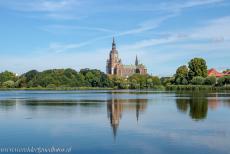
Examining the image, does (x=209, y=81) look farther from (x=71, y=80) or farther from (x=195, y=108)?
(x=195, y=108)

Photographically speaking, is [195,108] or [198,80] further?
[198,80]

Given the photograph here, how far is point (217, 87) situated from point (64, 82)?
59.2 metres

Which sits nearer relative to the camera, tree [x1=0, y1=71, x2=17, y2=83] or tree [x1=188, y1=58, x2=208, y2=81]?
tree [x1=188, y1=58, x2=208, y2=81]

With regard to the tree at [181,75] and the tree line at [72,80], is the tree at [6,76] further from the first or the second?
the tree at [181,75]

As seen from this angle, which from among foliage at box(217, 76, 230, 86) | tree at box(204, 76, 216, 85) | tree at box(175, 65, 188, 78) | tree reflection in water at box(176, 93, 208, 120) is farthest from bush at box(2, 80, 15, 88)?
tree reflection in water at box(176, 93, 208, 120)

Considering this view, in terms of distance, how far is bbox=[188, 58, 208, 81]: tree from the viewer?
9150 cm

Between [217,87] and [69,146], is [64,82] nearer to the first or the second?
[217,87]

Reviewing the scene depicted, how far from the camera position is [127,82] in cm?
14500

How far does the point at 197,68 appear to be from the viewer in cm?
9212

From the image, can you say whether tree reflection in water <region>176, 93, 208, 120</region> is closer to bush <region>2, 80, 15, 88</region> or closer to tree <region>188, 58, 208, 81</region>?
tree <region>188, 58, 208, 81</region>

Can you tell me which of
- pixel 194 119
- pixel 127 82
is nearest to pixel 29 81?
pixel 127 82

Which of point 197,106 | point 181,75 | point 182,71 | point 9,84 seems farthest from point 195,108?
point 9,84

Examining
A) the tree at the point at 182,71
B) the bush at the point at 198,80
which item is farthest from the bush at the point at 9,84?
the bush at the point at 198,80

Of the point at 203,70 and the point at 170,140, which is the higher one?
the point at 203,70
